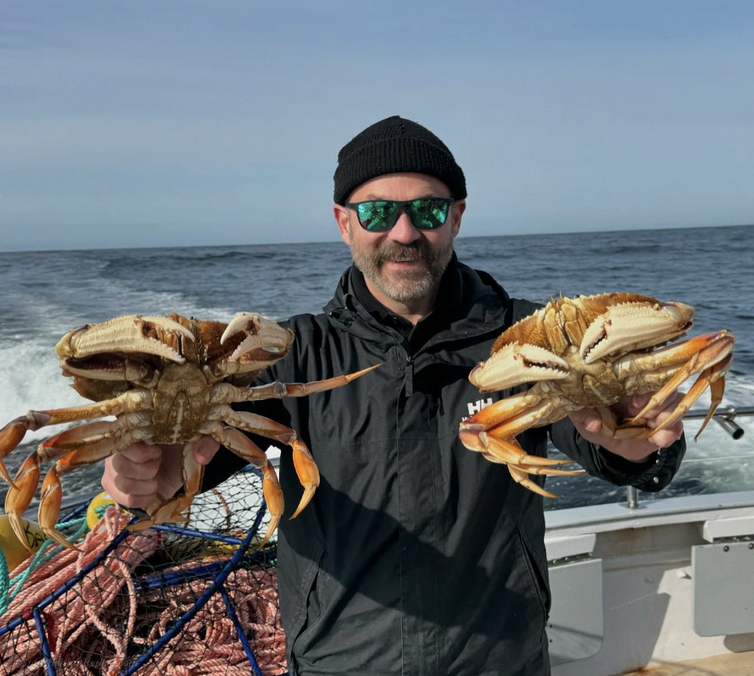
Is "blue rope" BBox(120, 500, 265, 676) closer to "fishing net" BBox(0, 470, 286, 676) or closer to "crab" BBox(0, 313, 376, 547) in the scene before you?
"fishing net" BBox(0, 470, 286, 676)

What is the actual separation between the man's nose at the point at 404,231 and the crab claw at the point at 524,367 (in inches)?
22.5

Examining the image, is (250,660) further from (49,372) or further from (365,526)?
(49,372)

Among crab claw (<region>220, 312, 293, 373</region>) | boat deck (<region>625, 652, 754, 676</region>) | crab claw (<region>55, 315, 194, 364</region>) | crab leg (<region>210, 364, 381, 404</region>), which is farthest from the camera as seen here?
boat deck (<region>625, 652, 754, 676</region>)

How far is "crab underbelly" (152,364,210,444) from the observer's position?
189cm

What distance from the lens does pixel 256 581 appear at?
115 inches

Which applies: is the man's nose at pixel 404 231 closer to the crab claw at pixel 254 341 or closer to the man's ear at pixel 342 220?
the man's ear at pixel 342 220

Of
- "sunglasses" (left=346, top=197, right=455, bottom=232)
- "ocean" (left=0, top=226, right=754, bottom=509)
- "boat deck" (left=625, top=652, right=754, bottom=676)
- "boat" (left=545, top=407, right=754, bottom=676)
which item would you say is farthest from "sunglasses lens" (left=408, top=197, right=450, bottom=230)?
"boat deck" (left=625, top=652, right=754, bottom=676)

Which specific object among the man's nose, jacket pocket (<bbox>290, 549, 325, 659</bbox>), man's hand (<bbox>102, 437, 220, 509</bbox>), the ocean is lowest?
the ocean

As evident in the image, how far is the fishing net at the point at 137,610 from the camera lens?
8.27ft

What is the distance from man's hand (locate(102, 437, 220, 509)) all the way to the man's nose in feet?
2.80

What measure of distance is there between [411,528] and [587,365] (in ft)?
2.16

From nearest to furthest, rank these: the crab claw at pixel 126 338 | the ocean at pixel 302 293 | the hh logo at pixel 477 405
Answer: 1. the crab claw at pixel 126 338
2. the hh logo at pixel 477 405
3. the ocean at pixel 302 293

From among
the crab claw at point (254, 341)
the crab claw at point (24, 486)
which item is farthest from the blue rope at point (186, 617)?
the crab claw at point (254, 341)

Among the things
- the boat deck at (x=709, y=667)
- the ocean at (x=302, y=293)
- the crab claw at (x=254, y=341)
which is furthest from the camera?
the ocean at (x=302, y=293)
